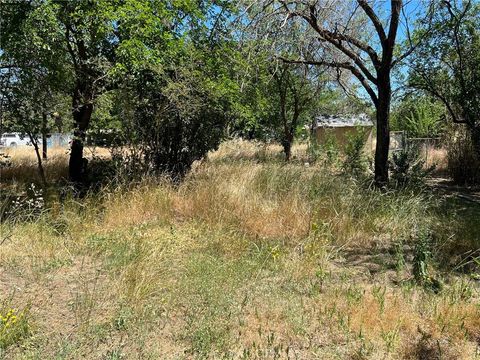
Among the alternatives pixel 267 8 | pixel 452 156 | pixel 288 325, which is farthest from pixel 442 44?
pixel 288 325

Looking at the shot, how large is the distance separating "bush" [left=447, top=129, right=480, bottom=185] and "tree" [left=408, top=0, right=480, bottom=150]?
1.46 ft

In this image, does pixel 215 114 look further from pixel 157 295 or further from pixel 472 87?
pixel 472 87

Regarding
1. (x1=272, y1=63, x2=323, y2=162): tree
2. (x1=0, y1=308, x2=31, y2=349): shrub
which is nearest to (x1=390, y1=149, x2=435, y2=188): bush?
(x1=272, y1=63, x2=323, y2=162): tree

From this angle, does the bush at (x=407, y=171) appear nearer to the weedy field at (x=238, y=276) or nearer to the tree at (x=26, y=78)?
the weedy field at (x=238, y=276)

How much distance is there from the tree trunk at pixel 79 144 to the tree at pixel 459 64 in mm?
8480

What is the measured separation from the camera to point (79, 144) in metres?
10.4

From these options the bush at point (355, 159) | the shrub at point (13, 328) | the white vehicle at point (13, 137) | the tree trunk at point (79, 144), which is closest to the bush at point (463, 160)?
the bush at point (355, 159)

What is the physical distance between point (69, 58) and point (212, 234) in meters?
5.48

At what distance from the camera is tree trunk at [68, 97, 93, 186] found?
9.67 meters

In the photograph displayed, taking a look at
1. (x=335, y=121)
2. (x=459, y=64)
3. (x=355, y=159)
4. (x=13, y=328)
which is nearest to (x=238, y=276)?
(x=13, y=328)

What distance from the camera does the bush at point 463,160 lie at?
12773mm

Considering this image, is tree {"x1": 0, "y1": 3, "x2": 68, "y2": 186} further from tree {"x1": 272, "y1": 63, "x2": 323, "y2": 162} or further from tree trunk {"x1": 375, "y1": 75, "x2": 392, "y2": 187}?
tree {"x1": 272, "y1": 63, "x2": 323, "y2": 162}

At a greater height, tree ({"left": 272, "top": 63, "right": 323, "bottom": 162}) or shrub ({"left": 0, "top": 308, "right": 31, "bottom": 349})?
tree ({"left": 272, "top": 63, "right": 323, "bottom": 162})

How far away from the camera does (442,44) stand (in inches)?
456
